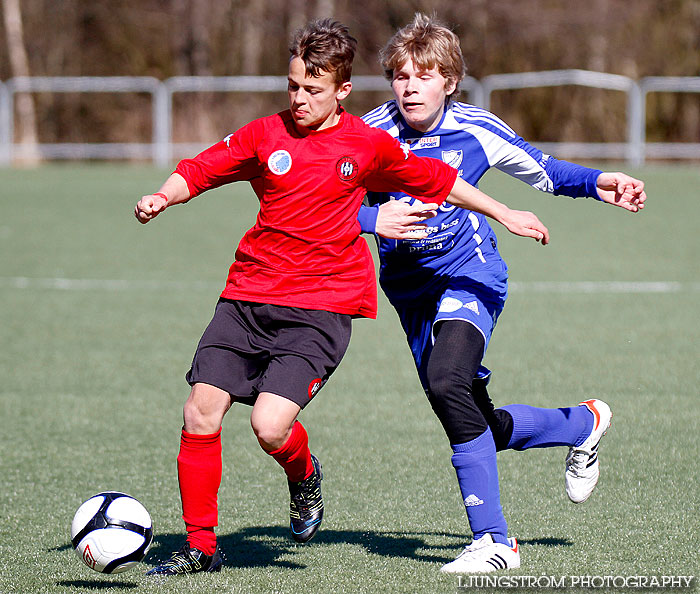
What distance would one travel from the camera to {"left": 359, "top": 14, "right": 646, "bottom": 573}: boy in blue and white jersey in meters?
4.12

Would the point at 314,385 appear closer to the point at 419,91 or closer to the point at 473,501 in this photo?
the point at 473,501

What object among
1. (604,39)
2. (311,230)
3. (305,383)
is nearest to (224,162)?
(311,230)

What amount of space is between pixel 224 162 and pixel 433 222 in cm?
90

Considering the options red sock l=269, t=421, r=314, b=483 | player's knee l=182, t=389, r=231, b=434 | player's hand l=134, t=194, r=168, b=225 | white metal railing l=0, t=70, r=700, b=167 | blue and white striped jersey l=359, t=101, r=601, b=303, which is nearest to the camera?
player's hand l=134, t=194, r=168, b=225

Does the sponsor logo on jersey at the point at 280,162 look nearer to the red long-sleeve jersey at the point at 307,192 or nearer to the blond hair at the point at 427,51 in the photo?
the red long-sleeve jersey at the point at 307,192

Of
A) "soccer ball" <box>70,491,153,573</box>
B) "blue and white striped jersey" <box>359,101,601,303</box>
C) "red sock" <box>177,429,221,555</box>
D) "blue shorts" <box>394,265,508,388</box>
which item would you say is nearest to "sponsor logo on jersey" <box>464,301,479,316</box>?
"blue shorts" <box>394,265,508,388</box>

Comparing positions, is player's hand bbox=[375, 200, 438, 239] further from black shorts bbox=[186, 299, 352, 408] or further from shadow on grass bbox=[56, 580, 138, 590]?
shadow on grass bbox=[56, 580, 138, 590]

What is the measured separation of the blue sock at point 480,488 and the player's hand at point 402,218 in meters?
0.80

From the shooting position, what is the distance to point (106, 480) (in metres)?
5.45

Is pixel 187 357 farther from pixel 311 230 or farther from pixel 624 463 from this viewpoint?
pixel 311 230

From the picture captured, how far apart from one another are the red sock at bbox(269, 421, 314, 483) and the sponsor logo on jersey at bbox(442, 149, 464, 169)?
1.21 metres

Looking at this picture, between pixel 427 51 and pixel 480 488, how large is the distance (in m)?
1.66

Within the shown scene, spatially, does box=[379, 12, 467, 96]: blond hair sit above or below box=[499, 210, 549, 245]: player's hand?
above

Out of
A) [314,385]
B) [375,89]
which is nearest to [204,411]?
[314,385]
